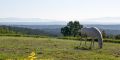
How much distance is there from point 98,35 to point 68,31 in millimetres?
59096

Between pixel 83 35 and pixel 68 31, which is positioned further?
pixel 68 31

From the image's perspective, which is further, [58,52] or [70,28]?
[70,28]

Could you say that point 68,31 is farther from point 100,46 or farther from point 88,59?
point 88,59

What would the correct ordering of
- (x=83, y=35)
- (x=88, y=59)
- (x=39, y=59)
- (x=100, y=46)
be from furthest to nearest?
(x=83, y=35), (x=100, y=46), (x=88, y=59), (x=39, y=59)

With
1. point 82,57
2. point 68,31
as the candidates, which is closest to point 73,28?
point 68,31

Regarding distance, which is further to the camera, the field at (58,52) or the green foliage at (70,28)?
the green foliage at (70,28)

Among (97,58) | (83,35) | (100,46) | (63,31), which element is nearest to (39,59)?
(97,58)

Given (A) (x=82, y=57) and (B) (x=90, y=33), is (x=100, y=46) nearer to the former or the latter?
(B) (x=90, y=33)

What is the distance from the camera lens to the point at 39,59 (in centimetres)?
1452

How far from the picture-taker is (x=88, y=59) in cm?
1583

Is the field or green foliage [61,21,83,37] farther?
green foliage [61,21,83,37]

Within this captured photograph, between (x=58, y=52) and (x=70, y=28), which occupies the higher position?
(x=58, y=52)

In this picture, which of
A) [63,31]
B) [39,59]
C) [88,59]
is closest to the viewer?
[39,59]

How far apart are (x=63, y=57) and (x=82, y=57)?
3.23 feet
